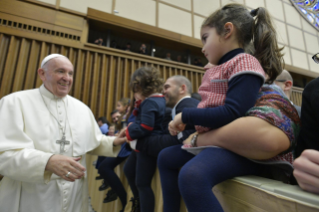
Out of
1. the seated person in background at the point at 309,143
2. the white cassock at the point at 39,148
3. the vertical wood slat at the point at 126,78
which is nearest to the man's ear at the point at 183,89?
the white cassock at the point at 39,148

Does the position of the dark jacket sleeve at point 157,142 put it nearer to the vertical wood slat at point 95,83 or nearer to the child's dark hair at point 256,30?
the child's dark hair at point 256,30

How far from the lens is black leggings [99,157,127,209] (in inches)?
71.6

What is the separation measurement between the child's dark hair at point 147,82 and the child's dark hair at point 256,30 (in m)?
0.77

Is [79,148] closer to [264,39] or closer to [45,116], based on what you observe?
[45,116]

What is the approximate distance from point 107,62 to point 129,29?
3.13 ft

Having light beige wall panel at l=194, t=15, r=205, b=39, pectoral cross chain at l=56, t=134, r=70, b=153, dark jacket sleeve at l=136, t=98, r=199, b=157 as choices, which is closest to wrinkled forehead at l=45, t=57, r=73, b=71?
pectoral cross chain at l=56, t=134, r=70, b=153

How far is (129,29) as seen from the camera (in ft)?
13.8

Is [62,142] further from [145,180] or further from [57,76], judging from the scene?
[145,180]

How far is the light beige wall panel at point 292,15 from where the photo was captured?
2.51 feet

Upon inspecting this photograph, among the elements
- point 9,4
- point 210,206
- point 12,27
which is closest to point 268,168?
point 210,206

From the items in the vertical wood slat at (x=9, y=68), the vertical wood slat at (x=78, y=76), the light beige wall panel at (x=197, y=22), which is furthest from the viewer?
the light beige wall panel at (x=197, y=22)

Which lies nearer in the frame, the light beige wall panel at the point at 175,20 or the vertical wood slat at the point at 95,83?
the vertical wood slat at the point at 95,83

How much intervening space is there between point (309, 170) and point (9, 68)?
14.6 ft

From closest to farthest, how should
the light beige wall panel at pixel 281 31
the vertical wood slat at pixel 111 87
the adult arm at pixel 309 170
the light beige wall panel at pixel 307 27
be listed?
the adult arm at pixel 309 170, the light beige wall panel at pixel 307 27, the light beige wall panel at pixel 281 31, the vertical wood slat at pixel 111 87
